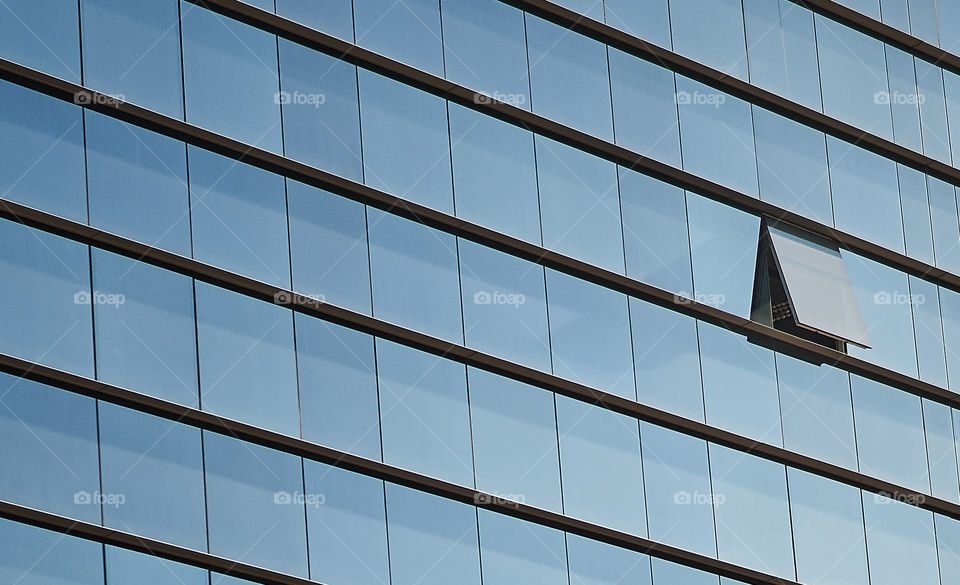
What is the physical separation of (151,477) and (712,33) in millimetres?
13513

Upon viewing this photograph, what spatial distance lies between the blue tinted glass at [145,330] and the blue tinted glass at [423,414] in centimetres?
309

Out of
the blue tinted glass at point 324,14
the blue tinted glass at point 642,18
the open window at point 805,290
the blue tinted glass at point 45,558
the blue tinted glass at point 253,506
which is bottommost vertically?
the blue tinted glass at point 45,558

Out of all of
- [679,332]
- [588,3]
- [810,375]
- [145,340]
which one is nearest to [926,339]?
[810,375]

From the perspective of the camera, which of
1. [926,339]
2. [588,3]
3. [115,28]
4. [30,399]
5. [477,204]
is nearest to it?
[30,399]

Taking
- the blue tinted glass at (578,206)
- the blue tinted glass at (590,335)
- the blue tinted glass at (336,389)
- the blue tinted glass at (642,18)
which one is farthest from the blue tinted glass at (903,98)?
the blue tinted glass at (336,389)

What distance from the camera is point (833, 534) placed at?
109ft

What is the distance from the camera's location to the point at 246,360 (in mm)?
27766

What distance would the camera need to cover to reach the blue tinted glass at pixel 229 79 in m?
28.6

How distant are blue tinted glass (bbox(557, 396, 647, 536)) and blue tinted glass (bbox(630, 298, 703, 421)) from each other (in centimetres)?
83

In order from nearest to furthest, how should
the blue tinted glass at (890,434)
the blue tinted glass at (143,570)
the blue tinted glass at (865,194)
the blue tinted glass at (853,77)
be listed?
the blue tinted glass at (143,570), the blue tinted glass at (890,434), the blue tinted glass at (865,194), the blue tinted glass at (853,77)

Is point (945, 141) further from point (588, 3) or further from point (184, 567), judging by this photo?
point (184, 567)

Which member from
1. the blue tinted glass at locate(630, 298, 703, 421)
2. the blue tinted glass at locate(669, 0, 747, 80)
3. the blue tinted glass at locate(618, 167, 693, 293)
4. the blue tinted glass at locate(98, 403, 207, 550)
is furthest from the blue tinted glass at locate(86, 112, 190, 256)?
the blue tinted glass at locate(669, 0, 747, 80)

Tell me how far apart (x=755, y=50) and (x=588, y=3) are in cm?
367

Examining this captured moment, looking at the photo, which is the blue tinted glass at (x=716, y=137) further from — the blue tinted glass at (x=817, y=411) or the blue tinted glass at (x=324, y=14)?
the blue tinted glass at (x=324, y=14)
